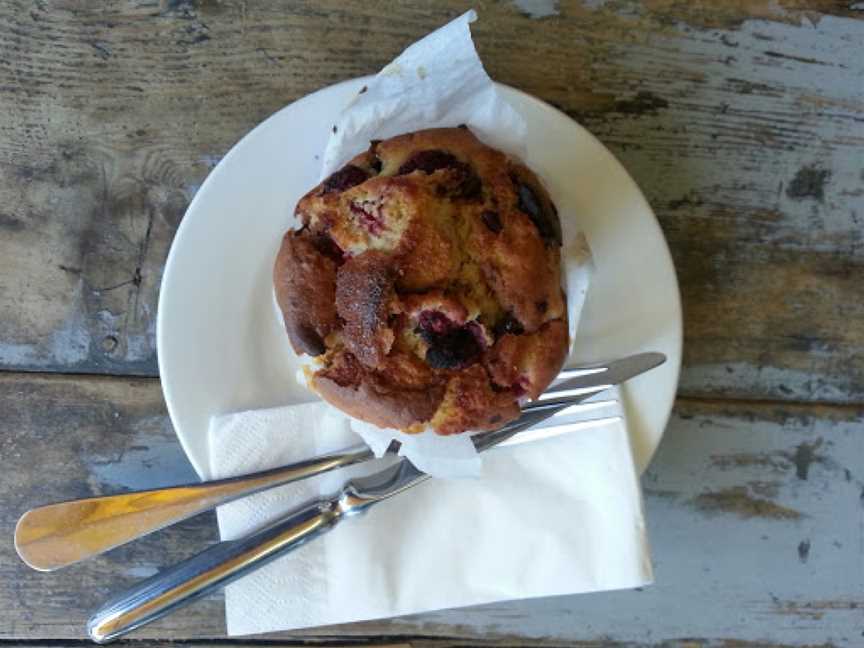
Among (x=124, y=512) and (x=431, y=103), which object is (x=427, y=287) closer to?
(x=431, y=103)

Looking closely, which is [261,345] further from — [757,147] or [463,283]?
[757,147]

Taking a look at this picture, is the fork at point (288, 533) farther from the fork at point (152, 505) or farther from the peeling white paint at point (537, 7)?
the peeling white paint at point (537, 7)

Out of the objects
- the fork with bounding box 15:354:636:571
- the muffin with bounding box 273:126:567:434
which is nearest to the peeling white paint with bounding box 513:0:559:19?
the muffin with bounding box 273:126:567:434

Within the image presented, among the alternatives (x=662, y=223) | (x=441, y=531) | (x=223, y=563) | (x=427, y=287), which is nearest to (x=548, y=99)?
(x=662, y=223)

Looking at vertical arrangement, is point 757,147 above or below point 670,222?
above

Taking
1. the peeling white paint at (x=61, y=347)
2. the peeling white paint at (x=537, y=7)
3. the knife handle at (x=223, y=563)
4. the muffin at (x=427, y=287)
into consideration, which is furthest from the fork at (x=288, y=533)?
the peeling white paint at (x=537, y=7)

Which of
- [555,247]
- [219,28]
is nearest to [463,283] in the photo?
[555,247]

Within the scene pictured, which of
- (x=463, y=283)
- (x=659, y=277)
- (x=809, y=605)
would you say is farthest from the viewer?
(x=809, y=605)
